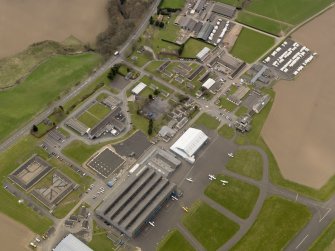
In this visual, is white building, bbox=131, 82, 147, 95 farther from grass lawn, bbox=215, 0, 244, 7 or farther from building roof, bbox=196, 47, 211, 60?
grass lawn, bbox=215, 0, 244, 7

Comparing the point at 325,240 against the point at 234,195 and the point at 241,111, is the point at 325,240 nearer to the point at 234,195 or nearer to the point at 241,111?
the point at 234,195

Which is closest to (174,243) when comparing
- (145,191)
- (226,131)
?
(145,191)

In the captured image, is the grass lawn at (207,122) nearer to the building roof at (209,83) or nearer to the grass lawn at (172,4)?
the building roof at (209,83)

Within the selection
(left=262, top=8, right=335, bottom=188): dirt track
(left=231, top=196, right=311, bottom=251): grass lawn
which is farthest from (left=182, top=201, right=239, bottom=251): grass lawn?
(left=262, top=8, right=335, bottom=188): dirt track

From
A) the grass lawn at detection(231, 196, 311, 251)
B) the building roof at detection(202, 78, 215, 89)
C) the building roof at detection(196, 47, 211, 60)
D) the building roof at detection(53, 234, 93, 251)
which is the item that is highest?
the building roof at detection(196, 47, 211, 60)

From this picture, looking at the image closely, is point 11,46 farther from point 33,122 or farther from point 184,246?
point 184,246
